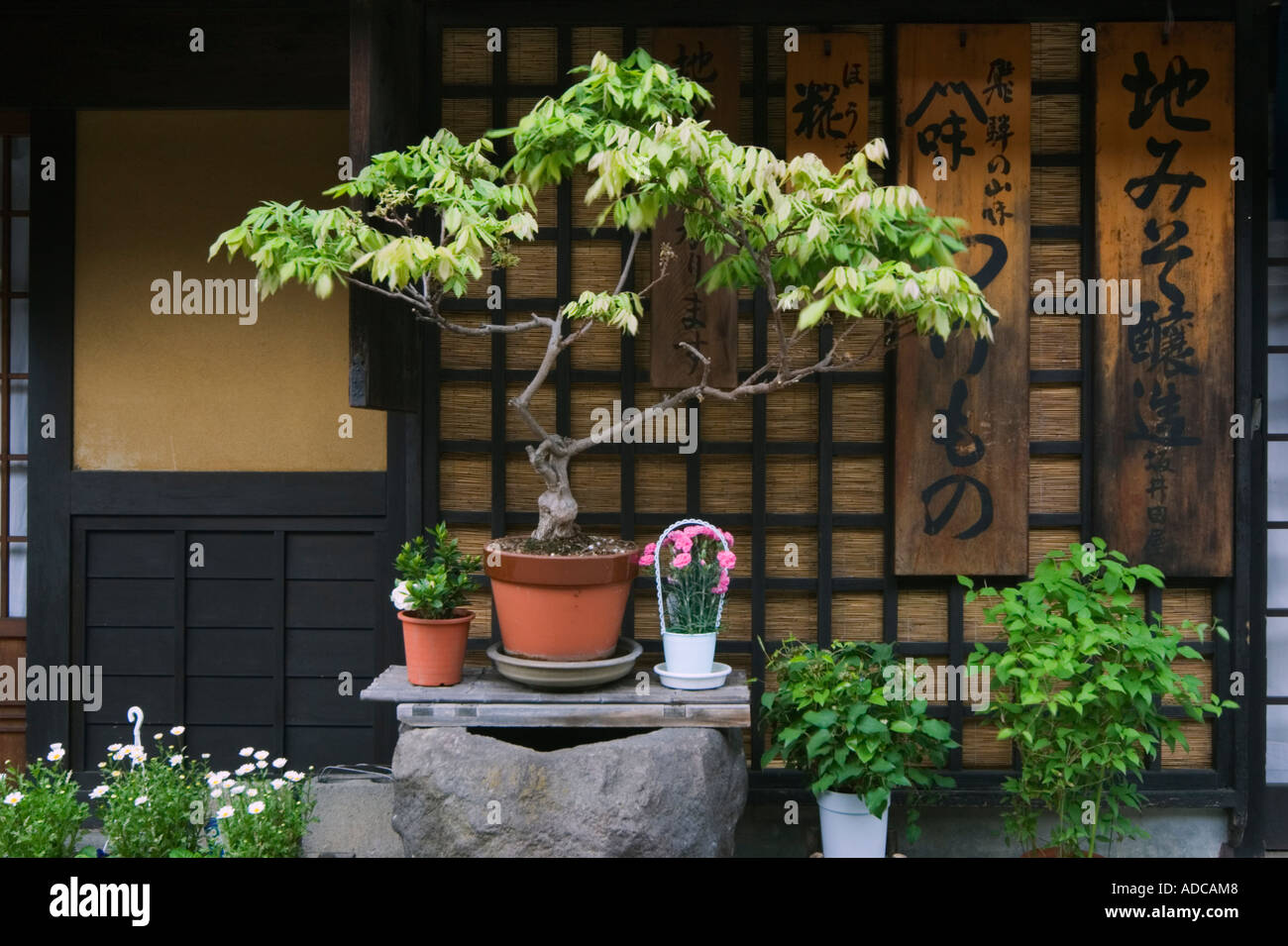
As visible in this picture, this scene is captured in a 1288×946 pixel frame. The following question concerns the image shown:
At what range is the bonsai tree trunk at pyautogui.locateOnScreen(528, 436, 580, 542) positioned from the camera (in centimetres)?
460

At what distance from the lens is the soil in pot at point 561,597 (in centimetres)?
444

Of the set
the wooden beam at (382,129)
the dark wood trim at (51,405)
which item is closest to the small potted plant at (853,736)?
the wooden beam at (382,129)

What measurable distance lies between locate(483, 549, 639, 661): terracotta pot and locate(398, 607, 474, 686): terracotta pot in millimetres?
256

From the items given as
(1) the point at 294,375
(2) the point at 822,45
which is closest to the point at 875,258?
(2) the point at 822,45

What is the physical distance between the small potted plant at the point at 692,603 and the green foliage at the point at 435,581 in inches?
35.0

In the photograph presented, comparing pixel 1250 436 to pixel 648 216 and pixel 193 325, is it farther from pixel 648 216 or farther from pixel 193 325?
pixel 193 325

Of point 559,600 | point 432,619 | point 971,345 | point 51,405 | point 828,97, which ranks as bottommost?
point 432,619

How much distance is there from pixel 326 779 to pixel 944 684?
349 centimetres

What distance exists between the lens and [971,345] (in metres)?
5.26

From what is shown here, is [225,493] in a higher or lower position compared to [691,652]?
higher

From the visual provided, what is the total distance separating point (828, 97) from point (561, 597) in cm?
304

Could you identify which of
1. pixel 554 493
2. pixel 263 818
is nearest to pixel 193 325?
pixel 554 493

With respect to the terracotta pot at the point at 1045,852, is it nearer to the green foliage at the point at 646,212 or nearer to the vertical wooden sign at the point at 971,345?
the vertical wooden sign at the point at 971,345

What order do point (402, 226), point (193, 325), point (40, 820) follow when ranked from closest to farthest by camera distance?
point (402, 226) < point (40, 820) < point (193, 325)
